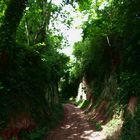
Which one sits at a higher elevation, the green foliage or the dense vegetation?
the dense vegetation

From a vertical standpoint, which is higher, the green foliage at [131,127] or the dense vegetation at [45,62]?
the dense vegetation at [45,62]

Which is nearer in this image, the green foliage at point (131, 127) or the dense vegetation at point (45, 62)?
the green foliage at point (131, 127)

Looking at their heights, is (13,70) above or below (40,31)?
below

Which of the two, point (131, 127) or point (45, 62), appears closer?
point (131, 127)

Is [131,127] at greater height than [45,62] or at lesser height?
lesser

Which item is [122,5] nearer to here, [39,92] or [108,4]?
[108,4]

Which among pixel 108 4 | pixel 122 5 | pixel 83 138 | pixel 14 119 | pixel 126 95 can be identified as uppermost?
pixel 108 4

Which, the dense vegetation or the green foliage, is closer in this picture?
the green foliage

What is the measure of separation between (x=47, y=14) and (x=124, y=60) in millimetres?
8757

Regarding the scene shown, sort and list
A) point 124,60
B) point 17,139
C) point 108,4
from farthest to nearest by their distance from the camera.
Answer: point 108,4 → point 124,60 → point 17,139

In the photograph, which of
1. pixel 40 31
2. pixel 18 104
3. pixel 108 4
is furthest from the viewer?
pixel 40 31

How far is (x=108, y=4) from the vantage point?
18312 mm

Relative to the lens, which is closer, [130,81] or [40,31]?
[130,81]

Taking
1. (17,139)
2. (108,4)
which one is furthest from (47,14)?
(17,139)
